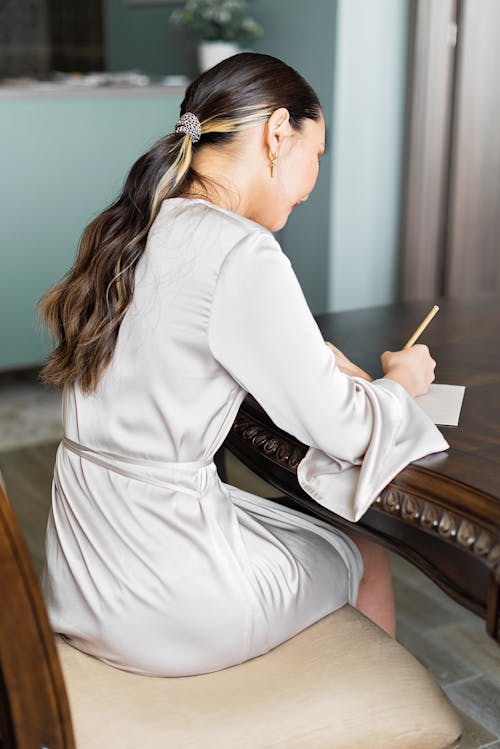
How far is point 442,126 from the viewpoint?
4031 millimetres

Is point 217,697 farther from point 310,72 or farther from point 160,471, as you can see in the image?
point 310,72

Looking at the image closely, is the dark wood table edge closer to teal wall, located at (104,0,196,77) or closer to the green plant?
the green plant

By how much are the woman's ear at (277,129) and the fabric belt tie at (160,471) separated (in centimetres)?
47

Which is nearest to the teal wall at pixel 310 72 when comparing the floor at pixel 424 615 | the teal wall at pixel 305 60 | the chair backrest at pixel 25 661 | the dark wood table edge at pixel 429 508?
the teal wall at pixel 305 60

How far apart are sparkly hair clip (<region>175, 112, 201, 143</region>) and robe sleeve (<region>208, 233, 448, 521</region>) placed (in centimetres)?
23

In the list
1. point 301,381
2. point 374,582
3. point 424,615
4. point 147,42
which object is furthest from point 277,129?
point 147,42

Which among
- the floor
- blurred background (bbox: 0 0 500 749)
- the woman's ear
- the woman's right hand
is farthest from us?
blurred background (bbox: 0 0 500 749)

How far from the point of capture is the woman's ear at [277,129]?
4.75ft

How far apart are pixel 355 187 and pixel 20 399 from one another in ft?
5.34

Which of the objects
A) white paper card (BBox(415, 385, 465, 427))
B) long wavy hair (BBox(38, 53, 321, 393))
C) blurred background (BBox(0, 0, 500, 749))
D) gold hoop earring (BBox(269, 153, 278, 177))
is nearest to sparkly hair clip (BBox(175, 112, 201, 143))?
long wavy hair (BBox(38, 53, 321, 393))

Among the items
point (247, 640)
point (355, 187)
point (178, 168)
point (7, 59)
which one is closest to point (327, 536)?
point (247, 640)

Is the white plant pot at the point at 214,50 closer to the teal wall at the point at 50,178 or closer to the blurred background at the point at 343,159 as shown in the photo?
the blurred background at the point at 343,159

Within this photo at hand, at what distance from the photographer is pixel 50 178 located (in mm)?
4023

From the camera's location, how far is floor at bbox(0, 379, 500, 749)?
85.8 inches
